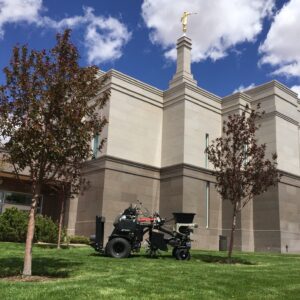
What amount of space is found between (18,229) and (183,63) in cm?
1896

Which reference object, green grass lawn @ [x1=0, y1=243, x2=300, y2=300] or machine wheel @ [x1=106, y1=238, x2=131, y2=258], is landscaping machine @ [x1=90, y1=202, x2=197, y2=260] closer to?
machine wheel @ [x1=106, y1=238, x2=131, y2=258]

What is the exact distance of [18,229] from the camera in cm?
2370

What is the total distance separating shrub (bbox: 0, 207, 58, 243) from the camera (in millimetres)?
23547

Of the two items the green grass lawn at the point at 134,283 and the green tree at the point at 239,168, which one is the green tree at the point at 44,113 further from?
the green tree at the point at 239,168

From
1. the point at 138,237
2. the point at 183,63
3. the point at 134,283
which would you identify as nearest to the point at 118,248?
the point at 138,237

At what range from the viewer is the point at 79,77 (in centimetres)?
1193

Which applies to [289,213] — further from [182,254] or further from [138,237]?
[138,237]

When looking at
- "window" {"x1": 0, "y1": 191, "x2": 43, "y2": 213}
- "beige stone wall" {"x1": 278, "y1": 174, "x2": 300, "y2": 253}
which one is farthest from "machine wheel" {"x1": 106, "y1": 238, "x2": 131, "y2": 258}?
"beige stone wall" {"x1": 278, "y1": 174, "x2": 300, "y2": 253}

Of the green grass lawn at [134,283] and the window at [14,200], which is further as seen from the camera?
the window at [14,200]

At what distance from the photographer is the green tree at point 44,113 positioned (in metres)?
11.4

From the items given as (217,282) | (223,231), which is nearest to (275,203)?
(223,231)

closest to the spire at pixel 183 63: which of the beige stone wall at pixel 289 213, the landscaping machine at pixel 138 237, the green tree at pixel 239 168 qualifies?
the beige stone wall at pixel 289 213

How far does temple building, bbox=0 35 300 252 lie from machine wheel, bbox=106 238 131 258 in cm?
1075

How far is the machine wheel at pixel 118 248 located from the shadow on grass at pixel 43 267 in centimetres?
263
